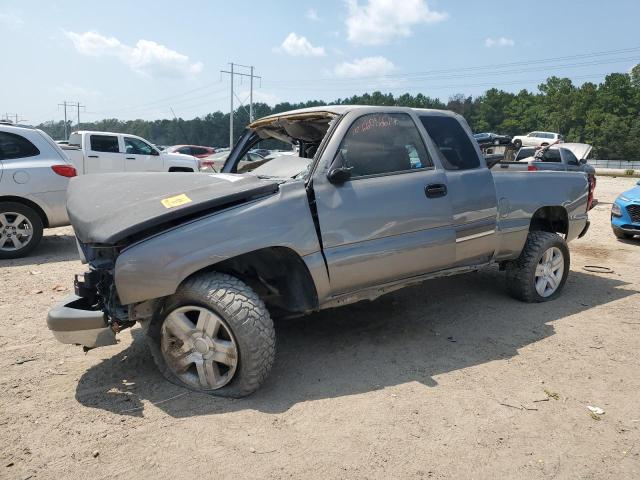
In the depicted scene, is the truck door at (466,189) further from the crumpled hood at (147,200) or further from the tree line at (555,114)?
the tree line at (555,114)

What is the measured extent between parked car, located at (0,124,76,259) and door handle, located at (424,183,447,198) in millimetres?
5502

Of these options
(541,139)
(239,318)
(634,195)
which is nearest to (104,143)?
(239,318)

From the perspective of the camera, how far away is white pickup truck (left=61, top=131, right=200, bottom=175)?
Result: 13586 millimetres

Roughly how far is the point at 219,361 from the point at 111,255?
1010mm

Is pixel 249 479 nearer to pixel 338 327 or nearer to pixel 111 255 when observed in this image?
pixel 111 255

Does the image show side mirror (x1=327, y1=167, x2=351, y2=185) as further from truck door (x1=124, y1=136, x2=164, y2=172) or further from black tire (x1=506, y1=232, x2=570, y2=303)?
truck door (x1=124, y1=136, x2=164, y2=172)

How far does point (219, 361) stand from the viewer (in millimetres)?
3186

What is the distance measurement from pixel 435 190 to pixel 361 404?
1810mm

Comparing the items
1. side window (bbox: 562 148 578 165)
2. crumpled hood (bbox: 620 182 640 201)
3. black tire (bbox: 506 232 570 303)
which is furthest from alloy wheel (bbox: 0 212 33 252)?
side window (bbox: 562 148 578 165)

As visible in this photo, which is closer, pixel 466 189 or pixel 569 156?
pixel 466 189

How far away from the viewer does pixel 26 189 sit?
6.97 meters

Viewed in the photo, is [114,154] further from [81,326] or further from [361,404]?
[361,404]

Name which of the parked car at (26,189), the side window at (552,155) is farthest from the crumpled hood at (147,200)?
the side window at (552,155)

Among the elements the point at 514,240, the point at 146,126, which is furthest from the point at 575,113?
the point at 146,126
